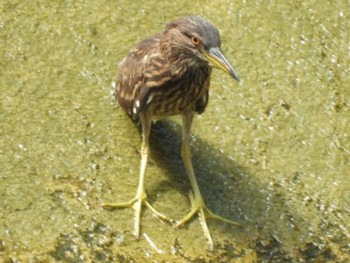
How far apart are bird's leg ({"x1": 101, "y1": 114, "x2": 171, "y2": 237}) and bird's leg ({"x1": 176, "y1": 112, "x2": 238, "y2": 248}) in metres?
0.19

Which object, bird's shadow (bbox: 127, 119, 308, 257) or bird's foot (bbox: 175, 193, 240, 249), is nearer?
bird's foot (bbox: 175, 193, 240, 249)

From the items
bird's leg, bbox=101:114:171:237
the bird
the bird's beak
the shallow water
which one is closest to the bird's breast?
the bird

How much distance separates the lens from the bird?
5988 mm

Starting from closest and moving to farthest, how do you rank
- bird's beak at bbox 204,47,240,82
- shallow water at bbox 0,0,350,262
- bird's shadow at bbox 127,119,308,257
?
1. bird's beak at bbox 204,47,240,82
2. shallow water at bbox 0,0,350,262
3. bird's shadow at bbox 127,119,308,257

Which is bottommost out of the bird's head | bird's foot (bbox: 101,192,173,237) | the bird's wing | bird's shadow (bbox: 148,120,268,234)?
bird's foot (bbox: 101,192,173,237)

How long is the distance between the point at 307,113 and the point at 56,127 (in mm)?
1849

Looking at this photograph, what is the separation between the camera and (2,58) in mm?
6738

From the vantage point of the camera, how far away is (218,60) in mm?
5809

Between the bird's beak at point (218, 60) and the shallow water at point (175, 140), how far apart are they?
927 millimetres

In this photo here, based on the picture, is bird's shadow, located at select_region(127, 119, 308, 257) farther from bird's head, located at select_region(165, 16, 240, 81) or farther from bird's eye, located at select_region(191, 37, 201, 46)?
bird's eye, located at select_region(191, 37, 201, 46)

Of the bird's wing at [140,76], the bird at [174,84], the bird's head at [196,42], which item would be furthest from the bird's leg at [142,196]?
the bird's head at [196,42]

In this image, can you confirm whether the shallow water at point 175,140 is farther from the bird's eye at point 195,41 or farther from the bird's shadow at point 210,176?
the bird's eye at point 195,41

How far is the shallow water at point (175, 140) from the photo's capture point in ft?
19.4

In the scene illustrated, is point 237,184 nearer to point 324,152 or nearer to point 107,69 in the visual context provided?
point 324,152
